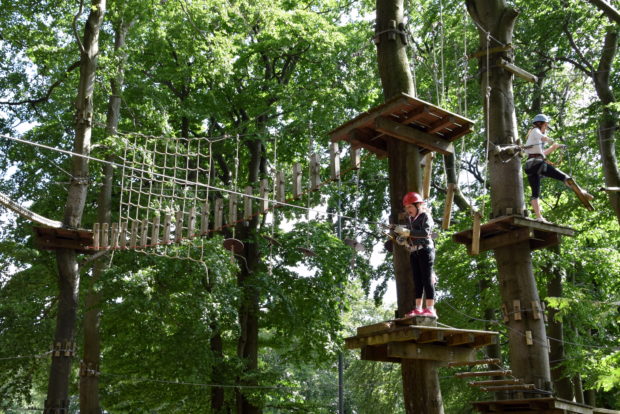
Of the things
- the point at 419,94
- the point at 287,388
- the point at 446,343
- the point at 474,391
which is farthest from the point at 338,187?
the point at 446,343

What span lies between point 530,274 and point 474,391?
11.3 meters

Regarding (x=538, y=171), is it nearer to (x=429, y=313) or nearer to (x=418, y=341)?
(x=429, y=313)

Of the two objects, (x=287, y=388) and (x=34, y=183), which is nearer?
(x=287, y=388)

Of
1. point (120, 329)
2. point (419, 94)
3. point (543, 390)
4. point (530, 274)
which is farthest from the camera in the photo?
point (419, 94)

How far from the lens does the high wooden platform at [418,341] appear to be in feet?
20.4

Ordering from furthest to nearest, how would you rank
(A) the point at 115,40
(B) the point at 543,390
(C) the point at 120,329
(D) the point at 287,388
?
(A) the point at 115,40, (D) the point at 287,388, (C) the point at 120,329, (B) the point at 543,390

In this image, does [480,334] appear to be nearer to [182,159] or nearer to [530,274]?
[530,274]

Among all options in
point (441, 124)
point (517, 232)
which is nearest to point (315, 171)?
point (441, 124)

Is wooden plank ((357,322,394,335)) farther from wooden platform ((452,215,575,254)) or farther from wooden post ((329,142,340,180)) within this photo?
wooden platform ((452,215,575,254))

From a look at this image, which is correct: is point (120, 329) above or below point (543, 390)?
above

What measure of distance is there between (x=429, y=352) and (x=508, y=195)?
3834mm

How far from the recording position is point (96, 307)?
48.1 feet

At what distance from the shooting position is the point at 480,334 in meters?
6.61

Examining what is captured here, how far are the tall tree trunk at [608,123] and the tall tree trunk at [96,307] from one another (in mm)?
10506
